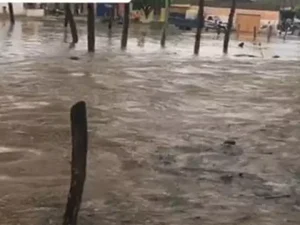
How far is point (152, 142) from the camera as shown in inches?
432

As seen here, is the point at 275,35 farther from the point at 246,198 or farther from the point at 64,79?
the point at 246,198

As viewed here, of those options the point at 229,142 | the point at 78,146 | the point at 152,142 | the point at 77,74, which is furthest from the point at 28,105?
the point at 78,146

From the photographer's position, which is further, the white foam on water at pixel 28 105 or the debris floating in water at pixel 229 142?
the white foam on water at pixel 28 105

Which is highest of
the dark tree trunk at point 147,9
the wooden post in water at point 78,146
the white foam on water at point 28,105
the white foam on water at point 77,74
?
the wooden post in water at point 78,146

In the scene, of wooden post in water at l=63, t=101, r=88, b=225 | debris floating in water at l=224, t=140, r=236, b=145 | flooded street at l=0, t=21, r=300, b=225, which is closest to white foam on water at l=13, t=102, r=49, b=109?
flooded street at l=0, t=21, r=300, b=225

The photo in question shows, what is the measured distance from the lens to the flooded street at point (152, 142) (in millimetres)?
7949

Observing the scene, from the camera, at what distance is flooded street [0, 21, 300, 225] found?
313 inches

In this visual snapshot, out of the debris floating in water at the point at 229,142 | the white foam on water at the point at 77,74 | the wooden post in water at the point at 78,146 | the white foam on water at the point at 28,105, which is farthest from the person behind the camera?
the white foam on water at the point at 77,74

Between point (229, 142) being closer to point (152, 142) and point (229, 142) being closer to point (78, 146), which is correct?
point (152, 142)

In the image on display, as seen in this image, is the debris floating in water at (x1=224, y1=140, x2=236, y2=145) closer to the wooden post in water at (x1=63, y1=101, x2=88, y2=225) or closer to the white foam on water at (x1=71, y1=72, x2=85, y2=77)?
the wooden post in water at (x1=63, y1=101, x2=88, y2=225)

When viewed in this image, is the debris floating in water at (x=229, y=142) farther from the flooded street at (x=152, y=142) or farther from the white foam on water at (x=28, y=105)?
Answer: the white foam on water at (x=28, y=105)

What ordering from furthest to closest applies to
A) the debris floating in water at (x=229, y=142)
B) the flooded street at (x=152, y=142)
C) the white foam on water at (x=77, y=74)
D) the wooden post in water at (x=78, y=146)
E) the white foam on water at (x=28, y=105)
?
the white foam on water at (x=77, y=74) < the white foam on water at (x=28, y=105) < the debris floating in water at (x=229, y=142) < the flooded street at (x=152, y=142) < the wooden post in water at (x=78, y=146)

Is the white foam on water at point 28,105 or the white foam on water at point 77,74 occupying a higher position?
the white foam on water at point 28,105

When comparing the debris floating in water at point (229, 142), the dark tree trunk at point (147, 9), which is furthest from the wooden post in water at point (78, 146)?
the dark tree trunk at point (147, 9)
